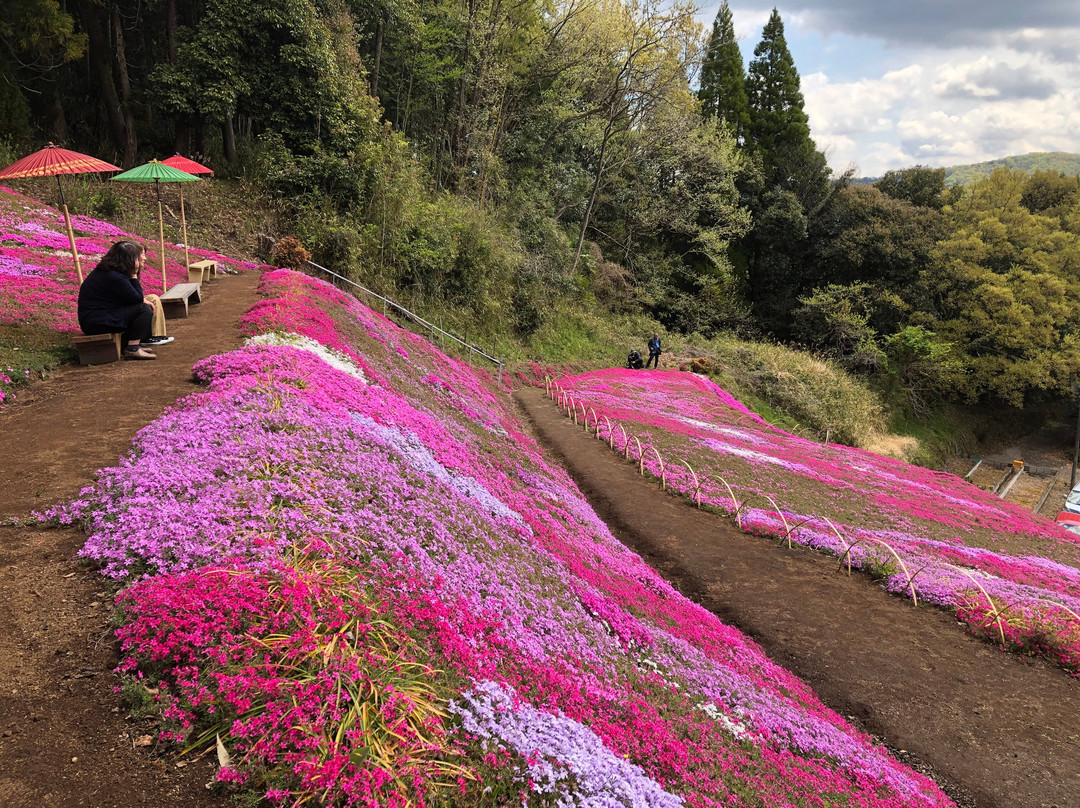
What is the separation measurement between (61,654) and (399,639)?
75.4 inches

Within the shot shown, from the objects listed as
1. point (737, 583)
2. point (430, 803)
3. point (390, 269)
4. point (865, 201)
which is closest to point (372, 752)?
point (430, 803)

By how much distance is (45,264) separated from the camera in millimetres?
11492

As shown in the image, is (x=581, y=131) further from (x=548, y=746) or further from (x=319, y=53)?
(x=548, y=746)

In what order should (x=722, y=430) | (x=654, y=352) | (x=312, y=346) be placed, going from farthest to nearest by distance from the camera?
1. (x=654, y=352)
2. (x=722, y=430)
3. (x=312, y=346)

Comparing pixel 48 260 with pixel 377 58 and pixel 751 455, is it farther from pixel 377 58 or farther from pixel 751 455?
pixel 377 58

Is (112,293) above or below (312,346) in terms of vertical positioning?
above

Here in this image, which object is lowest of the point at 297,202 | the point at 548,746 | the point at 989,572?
the point at 989,572

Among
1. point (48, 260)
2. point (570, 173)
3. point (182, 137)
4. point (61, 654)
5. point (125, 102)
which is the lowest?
point (61, 654)

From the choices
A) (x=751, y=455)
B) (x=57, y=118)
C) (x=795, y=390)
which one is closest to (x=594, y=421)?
(x=751, y=455)

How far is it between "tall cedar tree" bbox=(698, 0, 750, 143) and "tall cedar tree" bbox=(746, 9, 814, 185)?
0.94 m

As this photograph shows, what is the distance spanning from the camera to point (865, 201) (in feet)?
136

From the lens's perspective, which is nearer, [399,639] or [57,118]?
[399,639]

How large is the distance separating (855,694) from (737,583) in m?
2.56

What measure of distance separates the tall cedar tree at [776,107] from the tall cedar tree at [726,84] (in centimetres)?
94
